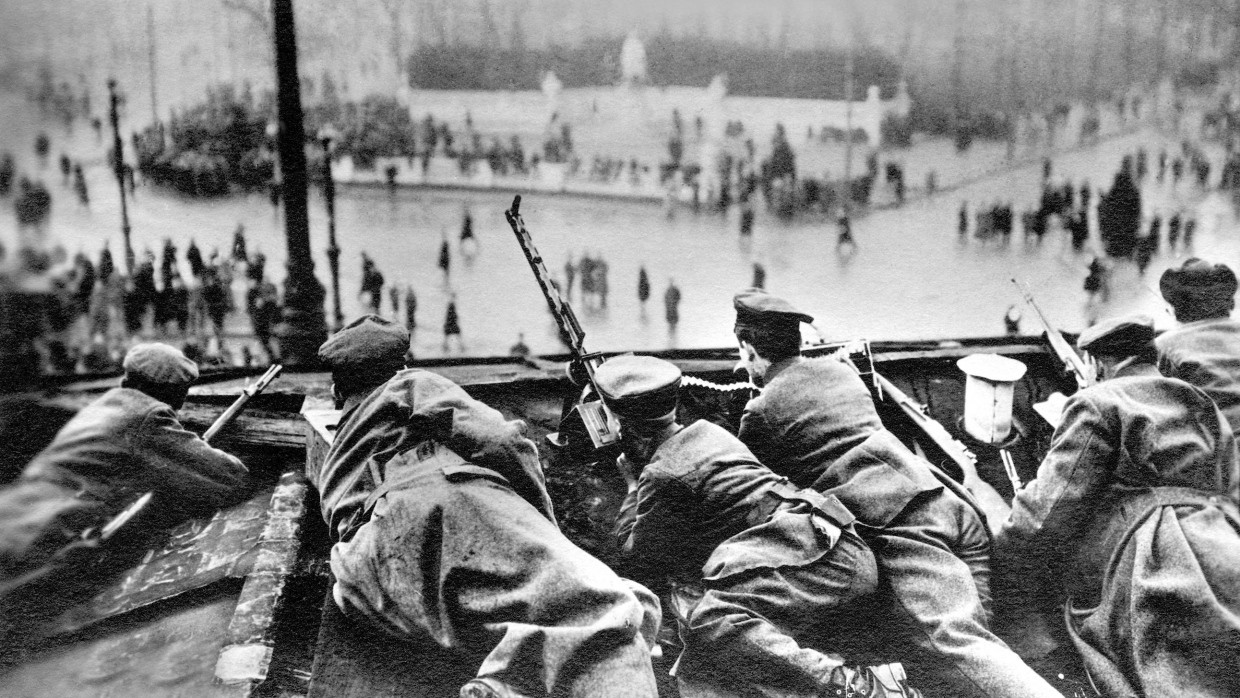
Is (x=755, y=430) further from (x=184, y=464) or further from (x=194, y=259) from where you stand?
(x=194, y=259)

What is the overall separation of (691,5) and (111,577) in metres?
4.22

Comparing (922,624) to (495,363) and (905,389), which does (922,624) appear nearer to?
(905,389)

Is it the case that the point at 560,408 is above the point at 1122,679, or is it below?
above

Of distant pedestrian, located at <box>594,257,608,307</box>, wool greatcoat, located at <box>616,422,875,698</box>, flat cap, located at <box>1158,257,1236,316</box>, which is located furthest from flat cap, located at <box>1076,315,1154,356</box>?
distant pedestrian, located at <box>594,257,608,307</box>

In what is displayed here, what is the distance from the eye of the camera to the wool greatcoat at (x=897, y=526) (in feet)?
8.98

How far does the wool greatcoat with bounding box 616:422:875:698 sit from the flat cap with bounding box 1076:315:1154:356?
3.92 feet

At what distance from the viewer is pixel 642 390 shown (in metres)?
3.06

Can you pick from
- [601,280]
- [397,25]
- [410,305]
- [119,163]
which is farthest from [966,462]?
[119,163]

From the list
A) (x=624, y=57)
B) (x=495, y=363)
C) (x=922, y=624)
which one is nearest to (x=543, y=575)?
(x=922, y=624)

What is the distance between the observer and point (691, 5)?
5.45 metres

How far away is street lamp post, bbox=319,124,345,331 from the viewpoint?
535 cm

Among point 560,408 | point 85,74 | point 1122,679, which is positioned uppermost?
point 85,74

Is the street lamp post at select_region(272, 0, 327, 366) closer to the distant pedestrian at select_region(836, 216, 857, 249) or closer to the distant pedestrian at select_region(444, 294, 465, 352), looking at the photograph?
the distant pedestrian at select_region(444, 294, 465, 352)

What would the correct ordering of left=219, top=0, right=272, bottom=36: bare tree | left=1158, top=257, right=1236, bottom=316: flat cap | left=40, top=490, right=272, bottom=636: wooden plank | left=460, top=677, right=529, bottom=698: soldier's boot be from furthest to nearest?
left=219, top=0, right=272, bottom=36: bare tree → left=1158, top=257, right=1236, bottom=316: flat cap → left=40, top=490, right=272, bottom=636: wooden plank → left=460, top=677, right=529, bottom=698: soldier's boot
